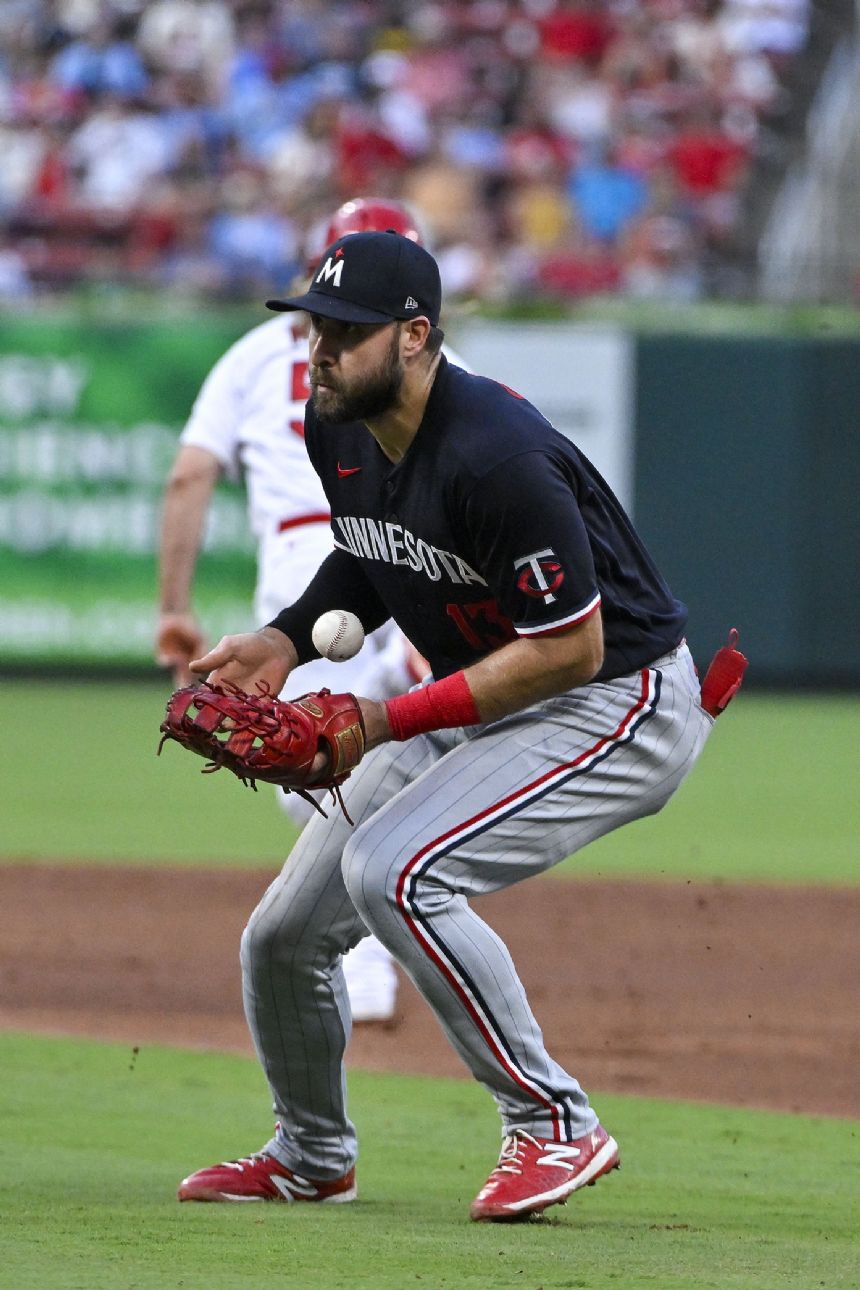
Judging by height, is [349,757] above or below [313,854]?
above

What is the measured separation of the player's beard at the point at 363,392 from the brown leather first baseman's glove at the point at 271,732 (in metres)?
0.49

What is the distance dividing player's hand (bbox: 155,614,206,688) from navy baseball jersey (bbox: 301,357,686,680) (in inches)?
56.7

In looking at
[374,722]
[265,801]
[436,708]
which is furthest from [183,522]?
[265,801]

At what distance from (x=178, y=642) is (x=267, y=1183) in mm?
1799

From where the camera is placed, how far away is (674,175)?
1548cm

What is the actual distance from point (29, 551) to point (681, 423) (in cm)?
452

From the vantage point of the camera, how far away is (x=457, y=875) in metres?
3.57

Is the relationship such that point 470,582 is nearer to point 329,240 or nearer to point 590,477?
point 590,477

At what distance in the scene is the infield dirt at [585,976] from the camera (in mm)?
5566

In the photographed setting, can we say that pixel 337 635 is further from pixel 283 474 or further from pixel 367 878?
pixel 283 474

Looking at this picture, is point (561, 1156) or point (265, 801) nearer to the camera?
point (561, 1156)

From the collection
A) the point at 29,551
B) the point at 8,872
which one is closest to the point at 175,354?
the point at 29,551

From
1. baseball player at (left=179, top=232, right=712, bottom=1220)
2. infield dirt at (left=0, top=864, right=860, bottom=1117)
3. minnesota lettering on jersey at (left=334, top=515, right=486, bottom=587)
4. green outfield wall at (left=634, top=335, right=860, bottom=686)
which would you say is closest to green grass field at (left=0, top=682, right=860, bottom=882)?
infield dirt at (left=0, top=864, right=860, bottom=1117)

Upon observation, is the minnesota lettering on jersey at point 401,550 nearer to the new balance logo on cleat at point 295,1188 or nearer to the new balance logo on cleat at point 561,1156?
the new balance logo on cleat at point 561,1156
